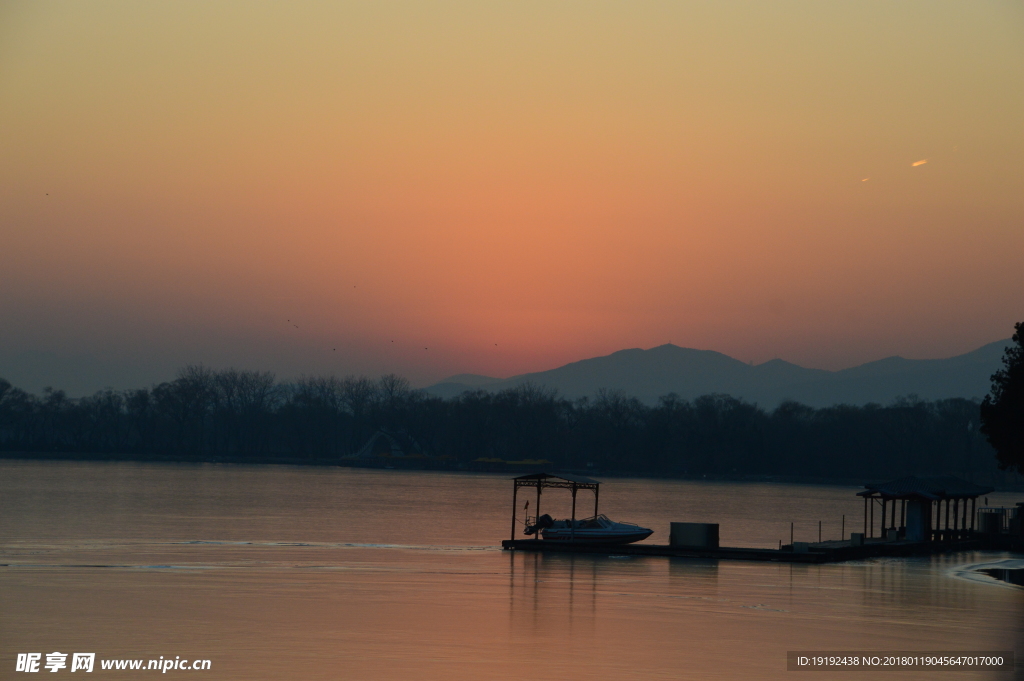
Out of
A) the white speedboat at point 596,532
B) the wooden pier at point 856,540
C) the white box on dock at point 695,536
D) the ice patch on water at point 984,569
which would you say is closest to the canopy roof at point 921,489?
the wooden pier at point 856,540

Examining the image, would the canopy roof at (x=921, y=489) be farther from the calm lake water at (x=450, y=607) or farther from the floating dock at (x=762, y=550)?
the calm lake water at (x=450, y=607)

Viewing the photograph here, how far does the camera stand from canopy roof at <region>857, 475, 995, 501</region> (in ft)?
161

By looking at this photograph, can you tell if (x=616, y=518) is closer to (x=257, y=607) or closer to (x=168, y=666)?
(x=257, y=607)

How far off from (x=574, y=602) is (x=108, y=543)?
25112mm

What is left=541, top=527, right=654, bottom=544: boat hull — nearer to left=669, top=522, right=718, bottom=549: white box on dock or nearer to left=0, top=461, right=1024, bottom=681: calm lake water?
left=669, top=522, right=718, bottom=549: white box on dock

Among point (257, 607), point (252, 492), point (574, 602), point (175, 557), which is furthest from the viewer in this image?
point (252, 492)

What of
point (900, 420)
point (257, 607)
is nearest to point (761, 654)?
point (257, 607)

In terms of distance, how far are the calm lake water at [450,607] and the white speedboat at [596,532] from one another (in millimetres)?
2992

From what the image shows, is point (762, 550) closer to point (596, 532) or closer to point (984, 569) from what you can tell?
point (596, 532)

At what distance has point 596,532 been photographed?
4672 cm

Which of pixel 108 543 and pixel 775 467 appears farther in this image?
pixel 775 467

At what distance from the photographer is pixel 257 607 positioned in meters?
28.1

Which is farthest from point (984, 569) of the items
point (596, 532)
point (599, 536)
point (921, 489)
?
point (596, 532)

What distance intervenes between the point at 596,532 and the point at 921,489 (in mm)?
14987
